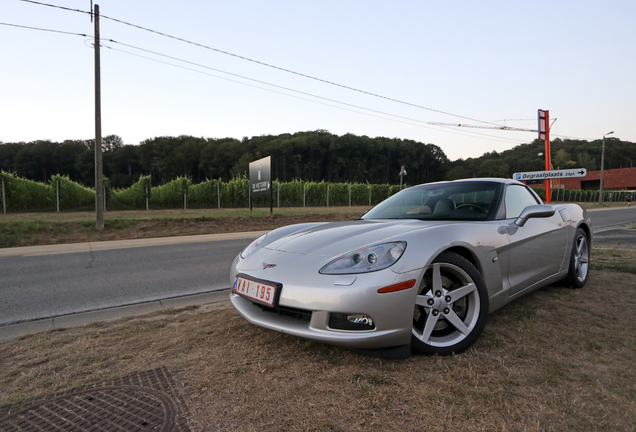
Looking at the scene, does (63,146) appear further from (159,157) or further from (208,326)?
(208,326)

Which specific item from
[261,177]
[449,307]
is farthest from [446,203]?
[261,177]

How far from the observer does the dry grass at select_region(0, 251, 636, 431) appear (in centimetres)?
176

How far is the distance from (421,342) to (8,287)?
19.5ft

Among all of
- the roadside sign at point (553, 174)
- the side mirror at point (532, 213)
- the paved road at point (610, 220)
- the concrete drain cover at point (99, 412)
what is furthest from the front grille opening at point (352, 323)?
the roadside sign at point (553, 174)

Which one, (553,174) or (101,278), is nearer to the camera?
(101,278)

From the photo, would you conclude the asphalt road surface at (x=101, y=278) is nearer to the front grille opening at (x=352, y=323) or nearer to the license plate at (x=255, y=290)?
the license plate at (x=255, y=290)

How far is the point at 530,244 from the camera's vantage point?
3.29m

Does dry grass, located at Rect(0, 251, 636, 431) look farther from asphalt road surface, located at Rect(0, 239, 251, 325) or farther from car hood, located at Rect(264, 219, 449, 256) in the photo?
asphalt road surface, located at Rect(0, 239, 251, 325)

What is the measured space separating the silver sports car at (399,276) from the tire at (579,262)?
3.11 feet

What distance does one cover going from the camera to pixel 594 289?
415cm

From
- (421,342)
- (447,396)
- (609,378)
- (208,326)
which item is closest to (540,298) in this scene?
(609,378)

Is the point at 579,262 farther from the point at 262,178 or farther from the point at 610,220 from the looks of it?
the point at 610,220

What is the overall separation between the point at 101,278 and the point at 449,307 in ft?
17.9

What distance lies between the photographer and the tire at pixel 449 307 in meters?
2.41
